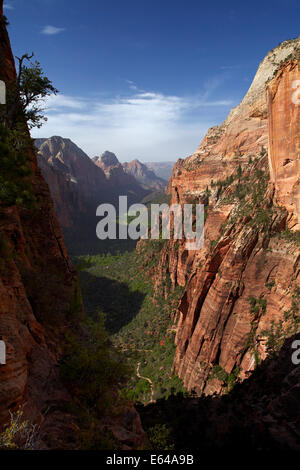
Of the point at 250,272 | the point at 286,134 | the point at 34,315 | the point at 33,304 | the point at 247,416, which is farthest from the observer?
the point at 250,272

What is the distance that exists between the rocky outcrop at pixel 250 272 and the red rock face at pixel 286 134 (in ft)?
0.31

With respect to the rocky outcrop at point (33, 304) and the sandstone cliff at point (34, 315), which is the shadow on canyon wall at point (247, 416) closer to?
the sandstone cliff at point (34, 315)

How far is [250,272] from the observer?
26844 mm

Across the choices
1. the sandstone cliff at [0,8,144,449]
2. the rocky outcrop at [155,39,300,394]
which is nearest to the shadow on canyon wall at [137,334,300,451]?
the rocky outcrop at [155,39,300,394]

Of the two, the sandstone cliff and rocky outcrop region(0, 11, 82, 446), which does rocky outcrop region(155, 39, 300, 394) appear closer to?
the sandstone cliff

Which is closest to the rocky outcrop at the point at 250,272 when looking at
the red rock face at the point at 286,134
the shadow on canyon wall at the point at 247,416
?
the red rock face at the point at 286,134

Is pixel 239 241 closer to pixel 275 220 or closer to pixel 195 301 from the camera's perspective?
pixel 275 220

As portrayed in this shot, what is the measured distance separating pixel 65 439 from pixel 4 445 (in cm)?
338

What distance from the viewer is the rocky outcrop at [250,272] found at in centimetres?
2383

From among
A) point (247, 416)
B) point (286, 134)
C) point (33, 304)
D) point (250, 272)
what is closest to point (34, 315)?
point (33, 304)

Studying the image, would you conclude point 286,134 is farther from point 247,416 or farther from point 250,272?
point 247,416

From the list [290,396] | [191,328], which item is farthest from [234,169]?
[290,396]

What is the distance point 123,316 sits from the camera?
56.1 m

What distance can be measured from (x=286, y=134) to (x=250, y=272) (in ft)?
48.4
